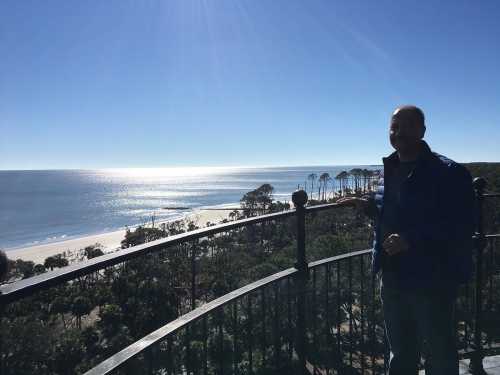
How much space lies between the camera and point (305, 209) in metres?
2.92

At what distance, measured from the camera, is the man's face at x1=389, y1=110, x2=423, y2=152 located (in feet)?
7.80

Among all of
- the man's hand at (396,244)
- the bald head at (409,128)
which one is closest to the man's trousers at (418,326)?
the man's hand at (396,244)

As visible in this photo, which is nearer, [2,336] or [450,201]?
[2,336]

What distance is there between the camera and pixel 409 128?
93.5 inches

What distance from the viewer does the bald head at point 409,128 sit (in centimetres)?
238

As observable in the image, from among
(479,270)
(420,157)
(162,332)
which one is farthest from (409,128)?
(479,270)

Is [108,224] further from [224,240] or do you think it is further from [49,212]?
[224,240]

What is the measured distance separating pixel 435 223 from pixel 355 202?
70 cm

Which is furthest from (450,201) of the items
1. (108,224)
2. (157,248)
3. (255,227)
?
(108,224)

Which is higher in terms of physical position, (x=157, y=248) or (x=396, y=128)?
(x=396, y=128)

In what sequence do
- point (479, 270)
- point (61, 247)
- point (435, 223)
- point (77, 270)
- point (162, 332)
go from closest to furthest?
point (77, 270) → point (162, 332) → point (435, 223) → point (479, 270) → point (61, 247)

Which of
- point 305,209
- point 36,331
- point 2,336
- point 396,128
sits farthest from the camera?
point 305,209

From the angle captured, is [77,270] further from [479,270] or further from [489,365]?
[489,365]

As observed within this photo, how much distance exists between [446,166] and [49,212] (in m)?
98.0
